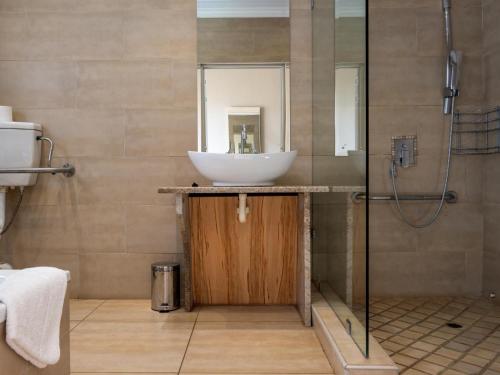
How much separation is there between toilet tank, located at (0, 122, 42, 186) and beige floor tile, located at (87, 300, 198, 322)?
86 centimetres

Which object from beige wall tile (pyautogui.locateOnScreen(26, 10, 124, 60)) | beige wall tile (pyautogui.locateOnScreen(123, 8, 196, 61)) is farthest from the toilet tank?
beige wall tile (pyautogui.locateOnScreen(123, 8, 196, 61))

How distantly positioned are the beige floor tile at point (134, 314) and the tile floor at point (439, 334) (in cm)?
100

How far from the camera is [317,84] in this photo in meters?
2.37

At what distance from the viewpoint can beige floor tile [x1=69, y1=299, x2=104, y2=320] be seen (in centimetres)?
230

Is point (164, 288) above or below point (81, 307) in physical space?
above

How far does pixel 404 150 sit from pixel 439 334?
1103 millimetres

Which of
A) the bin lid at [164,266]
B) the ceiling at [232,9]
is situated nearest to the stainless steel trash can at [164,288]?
the bin lid at [164,266]

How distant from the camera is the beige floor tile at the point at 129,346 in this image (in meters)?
1.68

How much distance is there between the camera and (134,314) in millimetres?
2324

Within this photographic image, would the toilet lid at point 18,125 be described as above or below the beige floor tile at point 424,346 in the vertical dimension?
above

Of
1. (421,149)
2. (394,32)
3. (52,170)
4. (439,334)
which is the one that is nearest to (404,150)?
(421,149)

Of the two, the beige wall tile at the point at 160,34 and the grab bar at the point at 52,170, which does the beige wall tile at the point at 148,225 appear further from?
the beige wall tile at the point at 160,34

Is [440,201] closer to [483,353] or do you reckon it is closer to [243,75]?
[483,353]

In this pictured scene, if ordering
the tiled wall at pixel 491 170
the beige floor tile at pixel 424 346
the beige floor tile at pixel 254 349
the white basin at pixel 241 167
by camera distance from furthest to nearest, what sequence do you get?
the tiled wall at pixel 491 170 < the white basin at pixel 241 167 < the beige floor tile at pixel 424 346 < the beige floor tile at pixel 254 349
